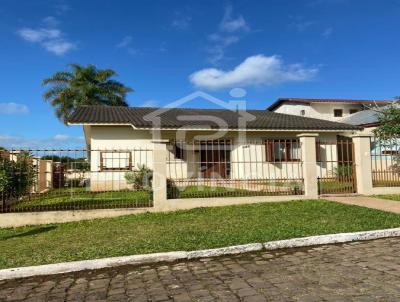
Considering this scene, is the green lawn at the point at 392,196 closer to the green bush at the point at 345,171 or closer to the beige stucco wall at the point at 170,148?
the green bush at the point at 345,171

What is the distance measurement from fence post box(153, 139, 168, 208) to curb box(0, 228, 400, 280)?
13.6ft

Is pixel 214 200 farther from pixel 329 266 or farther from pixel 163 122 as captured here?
pixel 163 122

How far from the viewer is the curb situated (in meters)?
5.07

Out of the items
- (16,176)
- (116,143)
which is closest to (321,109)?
(116,143)

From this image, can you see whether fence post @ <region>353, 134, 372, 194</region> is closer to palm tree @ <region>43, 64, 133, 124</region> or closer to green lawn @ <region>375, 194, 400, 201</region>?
green lawn @ <region>375, 194, 400, 201</region>

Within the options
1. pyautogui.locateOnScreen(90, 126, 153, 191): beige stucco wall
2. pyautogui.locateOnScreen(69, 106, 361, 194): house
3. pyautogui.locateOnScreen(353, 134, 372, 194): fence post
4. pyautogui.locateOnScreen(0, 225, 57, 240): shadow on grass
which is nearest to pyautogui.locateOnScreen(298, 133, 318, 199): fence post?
pyautogui.locateOnScreen(353, 134, 372, 194): fence post

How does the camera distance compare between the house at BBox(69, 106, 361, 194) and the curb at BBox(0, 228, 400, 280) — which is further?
the house at BBox(69, 106, 361, 194)

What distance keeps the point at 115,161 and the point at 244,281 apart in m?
13.7

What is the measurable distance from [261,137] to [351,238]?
1272cm

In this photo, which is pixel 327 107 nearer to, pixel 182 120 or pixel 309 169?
pixel 182 120

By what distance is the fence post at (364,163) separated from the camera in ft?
37.1

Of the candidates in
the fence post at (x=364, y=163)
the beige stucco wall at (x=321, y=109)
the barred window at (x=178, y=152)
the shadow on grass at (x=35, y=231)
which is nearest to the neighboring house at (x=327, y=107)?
the beige stucco wall at (x=321, y=109)

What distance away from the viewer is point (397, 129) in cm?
1611

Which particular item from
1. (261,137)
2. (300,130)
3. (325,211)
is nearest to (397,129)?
(300,130)
